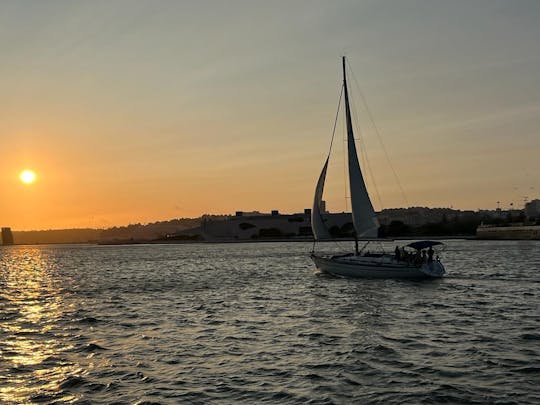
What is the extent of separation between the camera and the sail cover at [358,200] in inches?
2254

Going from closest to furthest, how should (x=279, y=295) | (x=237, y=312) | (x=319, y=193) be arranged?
(x=237, y=312) < (x=279, y=295) < (x=319, y=193)

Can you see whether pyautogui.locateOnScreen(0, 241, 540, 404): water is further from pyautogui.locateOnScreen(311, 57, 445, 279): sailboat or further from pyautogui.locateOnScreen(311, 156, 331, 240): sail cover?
pyautogui.locateOnScreen(311, 156, 331, 240): sail cover

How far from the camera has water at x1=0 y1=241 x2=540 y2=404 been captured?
1834 centimetres

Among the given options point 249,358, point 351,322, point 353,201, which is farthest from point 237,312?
point 353,201

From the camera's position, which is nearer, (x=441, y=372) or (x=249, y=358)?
(x=441, y=372)

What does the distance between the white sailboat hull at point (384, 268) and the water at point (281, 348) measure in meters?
6.66

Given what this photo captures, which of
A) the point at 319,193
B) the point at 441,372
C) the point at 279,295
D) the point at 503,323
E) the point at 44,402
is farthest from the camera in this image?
the point at 319,193

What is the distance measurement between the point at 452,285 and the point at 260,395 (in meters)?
36.3

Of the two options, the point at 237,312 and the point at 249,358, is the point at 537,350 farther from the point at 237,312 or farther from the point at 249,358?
the point at 237,312

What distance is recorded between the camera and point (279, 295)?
46.9m

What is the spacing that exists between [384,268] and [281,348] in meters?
30.4

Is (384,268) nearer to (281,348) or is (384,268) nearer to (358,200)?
(358,200)

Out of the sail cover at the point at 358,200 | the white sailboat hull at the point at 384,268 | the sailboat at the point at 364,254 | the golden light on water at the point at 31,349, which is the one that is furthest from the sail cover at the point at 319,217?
the golden light on water at the point at 31,349

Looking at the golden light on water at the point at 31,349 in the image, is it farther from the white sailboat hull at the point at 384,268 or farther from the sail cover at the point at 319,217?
the sail cover at the point at 319,217
